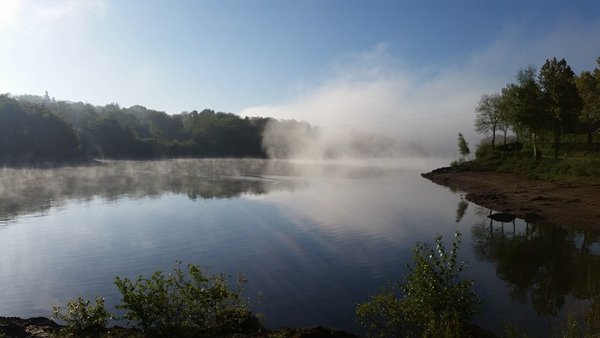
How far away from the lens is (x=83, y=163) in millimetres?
168000

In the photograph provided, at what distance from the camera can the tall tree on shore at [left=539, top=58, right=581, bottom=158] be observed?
278 feet

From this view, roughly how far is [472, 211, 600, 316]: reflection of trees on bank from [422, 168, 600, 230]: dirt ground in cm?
377

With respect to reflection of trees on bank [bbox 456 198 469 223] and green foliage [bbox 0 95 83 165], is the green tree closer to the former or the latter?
reflection of trees on bank [bbox 456 198 469 223]

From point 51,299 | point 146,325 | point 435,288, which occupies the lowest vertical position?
point 51,299

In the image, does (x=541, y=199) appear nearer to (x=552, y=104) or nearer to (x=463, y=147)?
(x=552, y=104)

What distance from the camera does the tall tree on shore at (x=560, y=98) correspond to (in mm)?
84625

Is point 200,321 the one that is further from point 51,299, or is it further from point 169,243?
point 169,243

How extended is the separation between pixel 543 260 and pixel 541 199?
100.0 ft

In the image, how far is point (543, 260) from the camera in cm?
3077

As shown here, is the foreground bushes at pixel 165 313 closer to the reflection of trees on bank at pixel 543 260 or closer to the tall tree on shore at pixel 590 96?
the reflection of trees on bank at pixel 543 260

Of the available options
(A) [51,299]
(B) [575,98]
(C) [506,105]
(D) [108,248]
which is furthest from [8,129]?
(B) [575,98]

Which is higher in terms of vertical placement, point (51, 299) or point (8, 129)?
point (8, 129)

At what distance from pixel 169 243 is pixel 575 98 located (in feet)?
290

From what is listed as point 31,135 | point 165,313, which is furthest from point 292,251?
point 31,135
